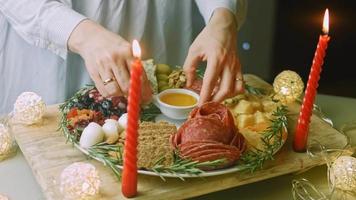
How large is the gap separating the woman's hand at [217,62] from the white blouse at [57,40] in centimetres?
13

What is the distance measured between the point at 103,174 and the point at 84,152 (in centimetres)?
5

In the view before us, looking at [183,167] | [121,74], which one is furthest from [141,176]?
[121,74]

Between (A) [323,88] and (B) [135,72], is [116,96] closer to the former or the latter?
(B) [135,72]

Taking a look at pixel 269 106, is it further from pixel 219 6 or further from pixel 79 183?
pixel 79 183

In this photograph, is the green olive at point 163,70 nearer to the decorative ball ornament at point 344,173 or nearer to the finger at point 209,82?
the finger at point 209,82

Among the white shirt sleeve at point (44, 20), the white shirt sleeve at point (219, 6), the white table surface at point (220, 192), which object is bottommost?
the white table surface at point (220, 192)

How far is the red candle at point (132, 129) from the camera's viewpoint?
0.73 meters

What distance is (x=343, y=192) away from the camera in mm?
934

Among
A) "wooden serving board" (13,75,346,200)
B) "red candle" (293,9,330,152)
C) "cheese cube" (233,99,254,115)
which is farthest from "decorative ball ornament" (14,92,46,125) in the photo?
"red candle" (293,9,330,152)

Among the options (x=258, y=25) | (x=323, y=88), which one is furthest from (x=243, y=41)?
(x=323, y=88)

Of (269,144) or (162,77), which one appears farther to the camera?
(162,77)

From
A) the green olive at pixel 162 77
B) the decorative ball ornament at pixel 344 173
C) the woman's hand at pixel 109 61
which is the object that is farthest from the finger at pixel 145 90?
the decorative ball ornament at pixel 344 173

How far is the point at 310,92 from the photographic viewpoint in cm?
93

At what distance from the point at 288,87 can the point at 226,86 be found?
18 centimetres
